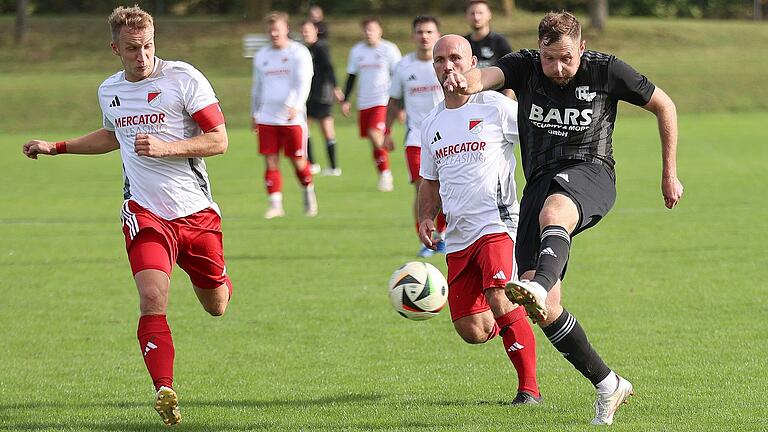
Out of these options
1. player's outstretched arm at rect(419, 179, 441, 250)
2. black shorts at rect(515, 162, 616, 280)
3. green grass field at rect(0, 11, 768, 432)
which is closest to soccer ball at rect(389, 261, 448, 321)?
player's outstretched arm at rect(419, 179, 441, 250)

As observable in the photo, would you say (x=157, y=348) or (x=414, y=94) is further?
(x=414, y=94)

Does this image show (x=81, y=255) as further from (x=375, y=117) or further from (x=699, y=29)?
(x=699, y=29)

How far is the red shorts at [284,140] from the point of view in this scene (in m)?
14.6

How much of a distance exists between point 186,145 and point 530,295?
2.14m

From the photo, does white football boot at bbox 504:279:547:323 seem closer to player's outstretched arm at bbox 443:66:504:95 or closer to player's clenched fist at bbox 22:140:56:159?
player's outstretched arm at bbox 443:66:504:95

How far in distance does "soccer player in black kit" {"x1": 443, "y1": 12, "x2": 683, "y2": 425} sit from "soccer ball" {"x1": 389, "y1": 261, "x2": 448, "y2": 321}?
2.74 feet

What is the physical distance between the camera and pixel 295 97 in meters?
14.7

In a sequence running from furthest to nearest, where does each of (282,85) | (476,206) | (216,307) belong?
(282,85) → (216,307) → (476,206)

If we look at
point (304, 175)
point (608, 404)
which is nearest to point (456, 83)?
point (608, 404)

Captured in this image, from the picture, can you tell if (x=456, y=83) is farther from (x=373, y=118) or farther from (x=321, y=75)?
(x=321, y=75)

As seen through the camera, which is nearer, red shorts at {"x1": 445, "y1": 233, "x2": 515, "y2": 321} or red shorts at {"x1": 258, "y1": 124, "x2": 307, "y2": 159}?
red shorts at {"x1": 445, "y1": 233, "x2": 515, "y2": 321}

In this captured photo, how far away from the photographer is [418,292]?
6.60m

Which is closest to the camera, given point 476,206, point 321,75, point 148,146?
point 148,146

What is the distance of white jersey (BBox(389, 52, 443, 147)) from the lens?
12.5 metres
